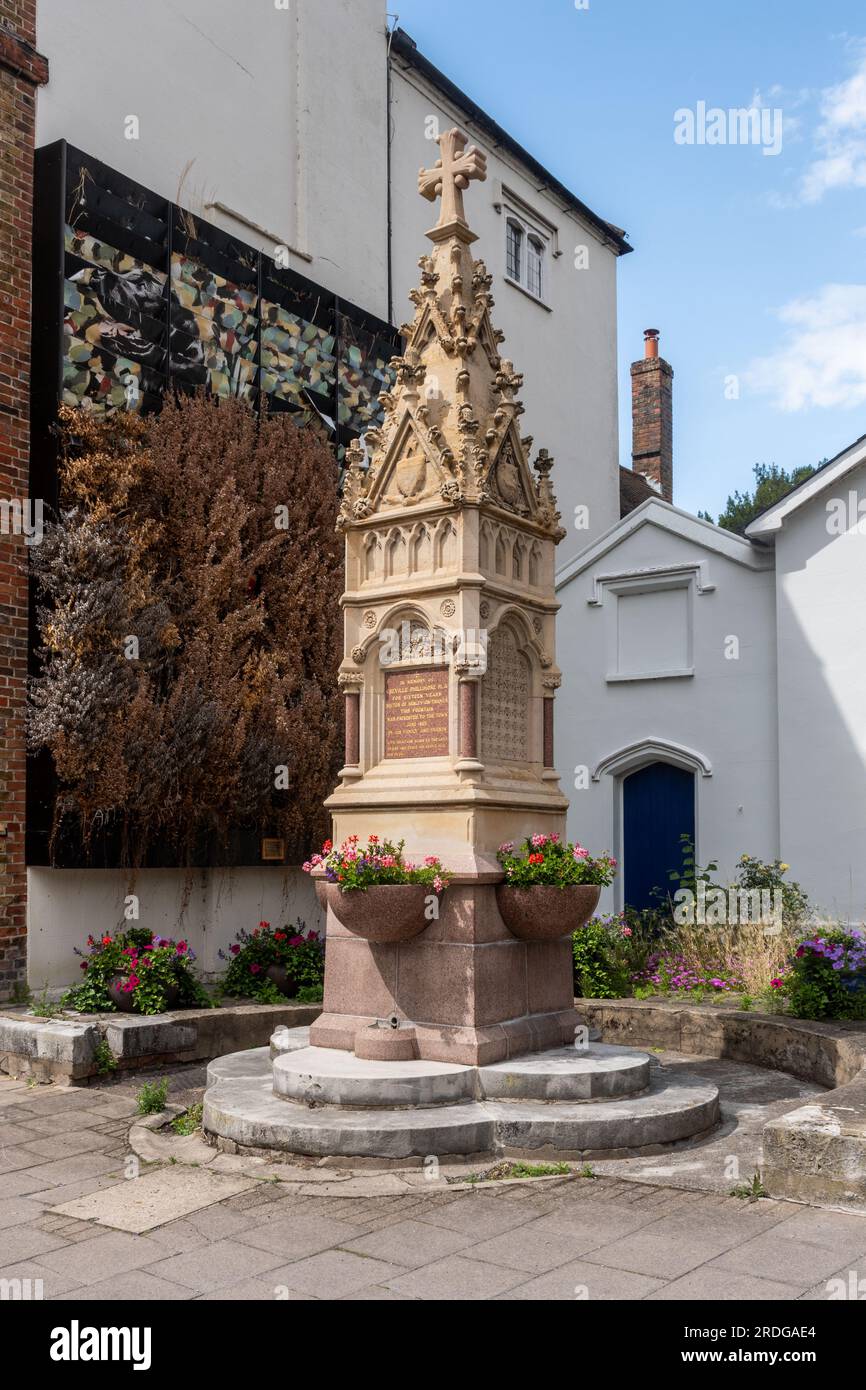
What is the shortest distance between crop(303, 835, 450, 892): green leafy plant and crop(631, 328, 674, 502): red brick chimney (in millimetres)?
17236

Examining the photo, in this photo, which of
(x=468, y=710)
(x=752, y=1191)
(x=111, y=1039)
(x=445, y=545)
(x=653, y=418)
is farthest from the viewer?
(x=653, y=418)

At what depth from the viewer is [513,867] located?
24.6ft

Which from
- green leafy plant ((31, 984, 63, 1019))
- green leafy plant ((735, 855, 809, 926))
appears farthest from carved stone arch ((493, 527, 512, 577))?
green leafy plant ((735, 855, 809, 926))

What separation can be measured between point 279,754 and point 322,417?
4517mm

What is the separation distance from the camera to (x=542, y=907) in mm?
7445

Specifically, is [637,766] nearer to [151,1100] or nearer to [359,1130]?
[151,1100]

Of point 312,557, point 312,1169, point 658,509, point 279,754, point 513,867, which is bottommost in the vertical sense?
point 312,1169

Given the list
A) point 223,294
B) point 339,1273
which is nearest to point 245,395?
point 223,294

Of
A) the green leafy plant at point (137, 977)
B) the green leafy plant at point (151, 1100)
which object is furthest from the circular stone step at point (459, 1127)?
the green leafy plant at point (137, 977)

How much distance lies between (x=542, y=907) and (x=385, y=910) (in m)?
0.98

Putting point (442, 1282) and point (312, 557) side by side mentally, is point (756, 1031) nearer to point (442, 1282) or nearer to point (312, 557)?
point (442, 1282)

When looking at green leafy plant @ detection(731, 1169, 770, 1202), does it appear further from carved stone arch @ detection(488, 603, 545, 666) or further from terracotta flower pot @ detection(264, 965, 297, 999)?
terracotta flower pot @ detection(264, 965, 297, 999)

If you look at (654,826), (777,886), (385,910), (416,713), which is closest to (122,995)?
(385,910)

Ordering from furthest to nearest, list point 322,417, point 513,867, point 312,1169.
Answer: point 322,417, point 513,867, point 312,1169
